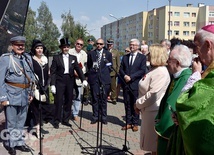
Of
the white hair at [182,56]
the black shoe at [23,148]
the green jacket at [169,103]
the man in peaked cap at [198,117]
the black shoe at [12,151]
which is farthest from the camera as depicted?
the black shoe at [23,148]

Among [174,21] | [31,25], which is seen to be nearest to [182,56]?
[31,25]

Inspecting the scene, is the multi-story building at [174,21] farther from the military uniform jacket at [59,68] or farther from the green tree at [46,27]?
the military uniform jacket at [59,68]

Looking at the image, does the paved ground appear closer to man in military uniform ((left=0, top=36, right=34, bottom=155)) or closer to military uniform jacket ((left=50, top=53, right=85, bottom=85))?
man in military uniform ((left=0, top=36, right=34, bottom=155))

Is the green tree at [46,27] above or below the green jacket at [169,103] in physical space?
above

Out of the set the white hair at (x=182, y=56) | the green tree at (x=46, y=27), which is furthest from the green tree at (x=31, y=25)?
the white hair at (x=182, y=56)

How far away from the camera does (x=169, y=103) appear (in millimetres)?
2766

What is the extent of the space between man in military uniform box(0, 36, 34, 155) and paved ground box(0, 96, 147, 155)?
1.06 feet

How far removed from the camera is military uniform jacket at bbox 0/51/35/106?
4352 mm

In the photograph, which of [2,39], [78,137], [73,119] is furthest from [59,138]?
[2,39]

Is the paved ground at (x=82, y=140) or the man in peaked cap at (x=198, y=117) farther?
the paved ground at (x=82, y=140)

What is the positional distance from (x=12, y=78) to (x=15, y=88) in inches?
6.4

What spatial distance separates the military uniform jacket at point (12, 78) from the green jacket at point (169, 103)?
2.44 m

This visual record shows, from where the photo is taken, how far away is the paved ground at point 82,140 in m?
4.86

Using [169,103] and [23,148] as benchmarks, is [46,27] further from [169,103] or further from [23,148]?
[169,103]
